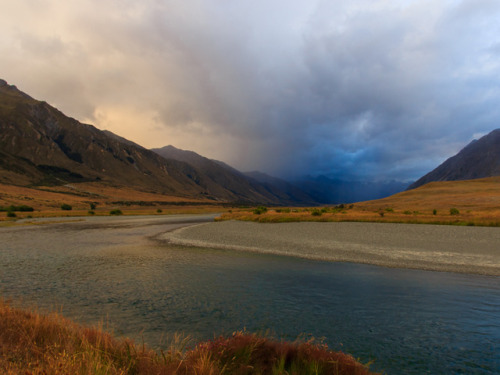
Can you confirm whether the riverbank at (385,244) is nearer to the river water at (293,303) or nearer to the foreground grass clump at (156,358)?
the river water at (293,303)

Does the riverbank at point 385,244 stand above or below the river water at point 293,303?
above

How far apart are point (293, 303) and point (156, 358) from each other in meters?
8.99

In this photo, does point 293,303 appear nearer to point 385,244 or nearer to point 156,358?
point 156,358

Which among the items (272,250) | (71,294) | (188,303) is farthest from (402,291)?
(71,294)

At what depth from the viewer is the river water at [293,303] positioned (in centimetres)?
1032

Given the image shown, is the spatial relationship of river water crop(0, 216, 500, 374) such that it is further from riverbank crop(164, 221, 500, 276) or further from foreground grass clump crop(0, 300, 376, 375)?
foreground grass clump crop(0, 300, 376, 375)

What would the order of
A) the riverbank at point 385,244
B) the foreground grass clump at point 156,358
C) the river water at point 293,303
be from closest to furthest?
the foreground grass clump at point 156,358 → the river water at point 293,303 → the riverbank at point 385,244

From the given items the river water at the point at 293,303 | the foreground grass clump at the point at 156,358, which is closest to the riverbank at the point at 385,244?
the river water at the point at 293,303

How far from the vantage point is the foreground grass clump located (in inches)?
232

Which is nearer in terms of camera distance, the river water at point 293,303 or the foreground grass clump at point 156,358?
the foreground grass clump at point 156,358

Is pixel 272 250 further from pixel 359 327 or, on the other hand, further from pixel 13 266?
pixel 13 266

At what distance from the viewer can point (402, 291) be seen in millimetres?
16547

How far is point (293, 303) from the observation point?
14609 millimetres

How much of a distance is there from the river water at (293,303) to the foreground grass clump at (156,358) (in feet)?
10.6
